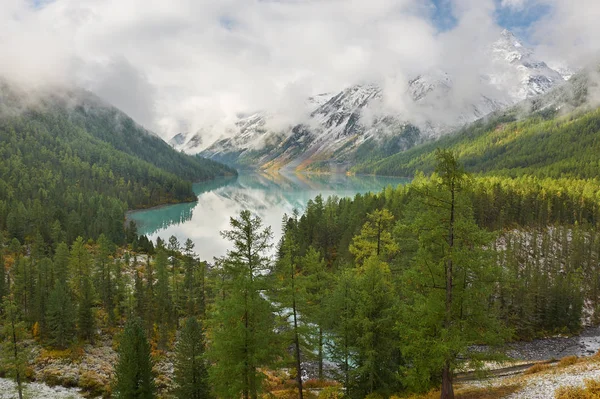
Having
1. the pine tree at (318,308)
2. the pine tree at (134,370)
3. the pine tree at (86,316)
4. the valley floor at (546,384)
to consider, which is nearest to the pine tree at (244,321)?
the pine tree at (318,308)

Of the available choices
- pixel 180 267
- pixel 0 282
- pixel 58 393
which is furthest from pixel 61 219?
pixel 58 393

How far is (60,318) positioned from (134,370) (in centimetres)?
2918

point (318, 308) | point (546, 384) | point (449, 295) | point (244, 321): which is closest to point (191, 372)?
point (318, 308)

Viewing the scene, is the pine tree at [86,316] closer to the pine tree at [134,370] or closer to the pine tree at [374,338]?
the pine tree at [134,370]

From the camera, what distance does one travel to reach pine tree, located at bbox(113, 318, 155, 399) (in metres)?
26.9

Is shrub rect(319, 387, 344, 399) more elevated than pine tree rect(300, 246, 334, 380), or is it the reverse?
pine tree rect(300, 246, 334, 380)

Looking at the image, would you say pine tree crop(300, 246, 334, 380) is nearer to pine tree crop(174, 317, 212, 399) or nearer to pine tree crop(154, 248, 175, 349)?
pine tree crop(174, 317, 212, 399)

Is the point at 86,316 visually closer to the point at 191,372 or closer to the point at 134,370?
the point at 134,370

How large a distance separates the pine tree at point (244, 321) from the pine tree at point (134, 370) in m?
7.95

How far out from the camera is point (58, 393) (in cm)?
4072

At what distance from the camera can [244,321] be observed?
22.1 m

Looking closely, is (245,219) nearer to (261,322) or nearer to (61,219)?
(261,322)

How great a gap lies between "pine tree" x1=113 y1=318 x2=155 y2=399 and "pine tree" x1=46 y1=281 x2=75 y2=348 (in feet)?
89.0

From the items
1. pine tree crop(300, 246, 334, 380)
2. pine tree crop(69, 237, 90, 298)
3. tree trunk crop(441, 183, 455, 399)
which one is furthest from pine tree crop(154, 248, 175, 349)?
tree trunk crop(441, 183, 455, 399)
